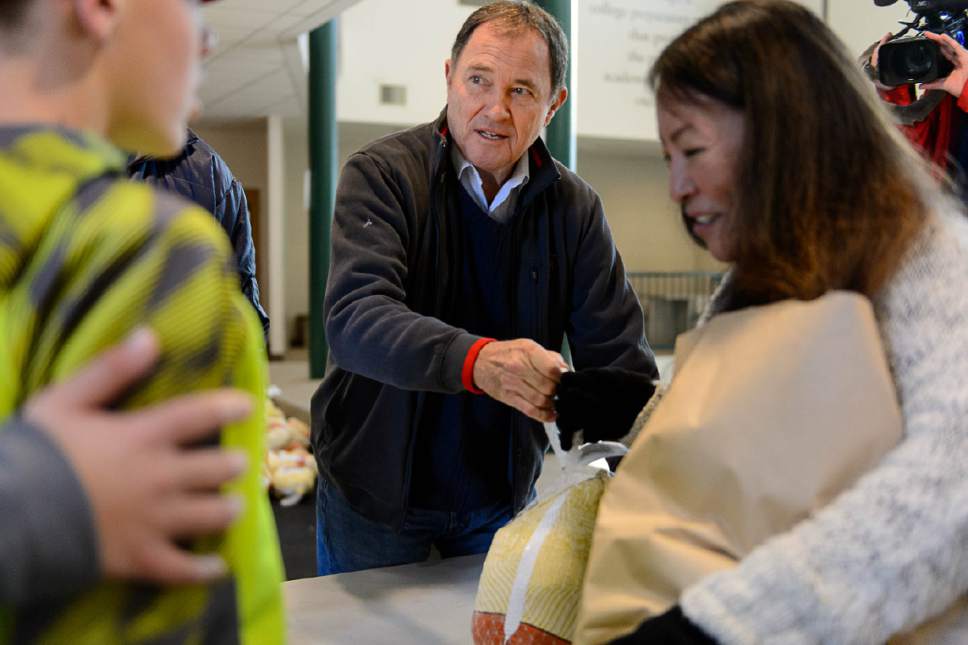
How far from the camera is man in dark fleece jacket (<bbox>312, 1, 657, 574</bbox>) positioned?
167cm

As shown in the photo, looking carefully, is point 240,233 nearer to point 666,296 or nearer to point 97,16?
point 97,16

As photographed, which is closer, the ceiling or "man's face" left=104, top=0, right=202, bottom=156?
"man's face" left=104, top=0, right=202, bottom=156

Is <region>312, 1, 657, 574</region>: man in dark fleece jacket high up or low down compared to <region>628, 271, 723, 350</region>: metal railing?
up

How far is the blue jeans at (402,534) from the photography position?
174cm

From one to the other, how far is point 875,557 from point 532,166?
1.14 meters

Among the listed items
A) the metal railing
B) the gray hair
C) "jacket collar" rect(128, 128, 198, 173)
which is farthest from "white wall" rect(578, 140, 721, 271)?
the gray hair

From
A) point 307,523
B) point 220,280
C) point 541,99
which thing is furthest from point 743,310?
point 307,523

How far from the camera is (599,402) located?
4.04 ft

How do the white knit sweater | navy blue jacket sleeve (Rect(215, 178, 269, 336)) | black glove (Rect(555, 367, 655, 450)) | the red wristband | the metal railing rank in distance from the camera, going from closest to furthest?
1. the white knit sweater
2. black glove (Rect(555, 367, 655, 450))
3. the red wristband
4. navy blue jacket sleeve (Rect(215, 178, 269, 336))
5. the metal railing

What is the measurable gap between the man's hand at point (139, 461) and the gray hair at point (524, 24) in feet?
4.54

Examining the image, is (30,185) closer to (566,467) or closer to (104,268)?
(104,268)

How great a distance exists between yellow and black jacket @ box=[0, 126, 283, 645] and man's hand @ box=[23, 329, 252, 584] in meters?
0.01

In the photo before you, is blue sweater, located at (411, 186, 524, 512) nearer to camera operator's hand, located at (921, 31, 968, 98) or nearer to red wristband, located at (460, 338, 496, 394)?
red wristband, located at (460, 338, 496, 394)

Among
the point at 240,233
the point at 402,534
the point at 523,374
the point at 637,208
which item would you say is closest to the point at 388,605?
the point at 402,534
